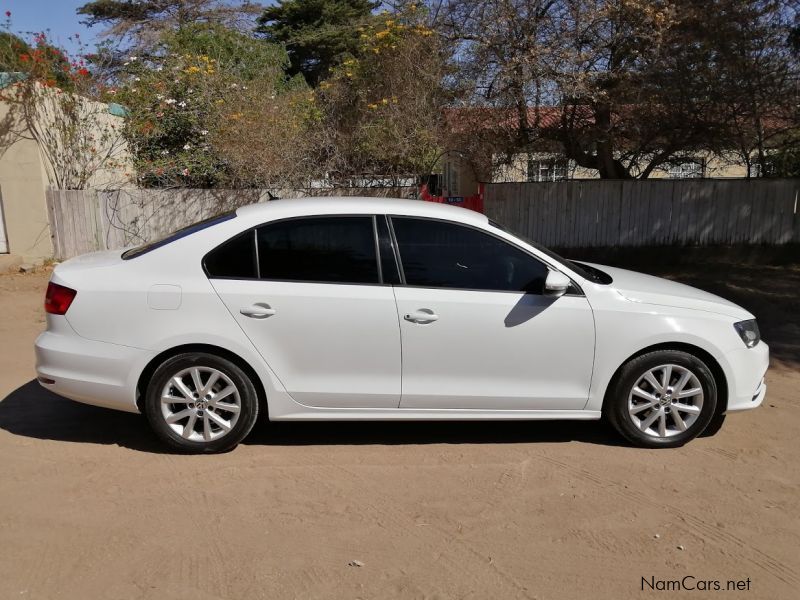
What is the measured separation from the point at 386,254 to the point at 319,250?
1.45ft

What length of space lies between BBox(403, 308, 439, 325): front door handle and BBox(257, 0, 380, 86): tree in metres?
28.2

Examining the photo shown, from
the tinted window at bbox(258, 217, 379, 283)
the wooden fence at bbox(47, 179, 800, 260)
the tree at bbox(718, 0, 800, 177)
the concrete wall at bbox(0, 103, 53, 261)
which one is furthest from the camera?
the wooden fence at bbox(47, 179, 800, 260)

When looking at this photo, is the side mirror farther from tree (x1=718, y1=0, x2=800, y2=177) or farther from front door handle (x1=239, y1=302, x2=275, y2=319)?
tree (x1=718, y1=0, x2=800, y2=177)

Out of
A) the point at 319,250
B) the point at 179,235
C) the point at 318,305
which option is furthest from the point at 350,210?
the point at 179,235

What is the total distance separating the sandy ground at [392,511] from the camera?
3145 millimetres

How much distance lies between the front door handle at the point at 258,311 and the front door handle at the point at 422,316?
2.82 ft

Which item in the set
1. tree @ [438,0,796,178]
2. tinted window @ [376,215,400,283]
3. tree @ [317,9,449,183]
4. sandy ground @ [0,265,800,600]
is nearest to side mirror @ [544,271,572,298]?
tinted window @ [376,215,400,283]

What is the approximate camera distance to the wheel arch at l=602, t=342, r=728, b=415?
4.48 metres

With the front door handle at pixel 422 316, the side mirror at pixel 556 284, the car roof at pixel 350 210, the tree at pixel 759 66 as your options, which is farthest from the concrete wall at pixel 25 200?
the tree at pixel 759 66

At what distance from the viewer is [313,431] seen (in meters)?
4.92

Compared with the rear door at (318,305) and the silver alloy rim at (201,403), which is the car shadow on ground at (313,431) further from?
the rear door at (318,305)

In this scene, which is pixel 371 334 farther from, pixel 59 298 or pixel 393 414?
pixel 59 298

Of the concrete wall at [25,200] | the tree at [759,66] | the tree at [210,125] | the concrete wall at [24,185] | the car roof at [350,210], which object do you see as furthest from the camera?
the tree at [210,125]

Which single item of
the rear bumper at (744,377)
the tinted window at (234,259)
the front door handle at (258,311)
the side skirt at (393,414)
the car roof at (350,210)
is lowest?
the side skirt at (393,414)
